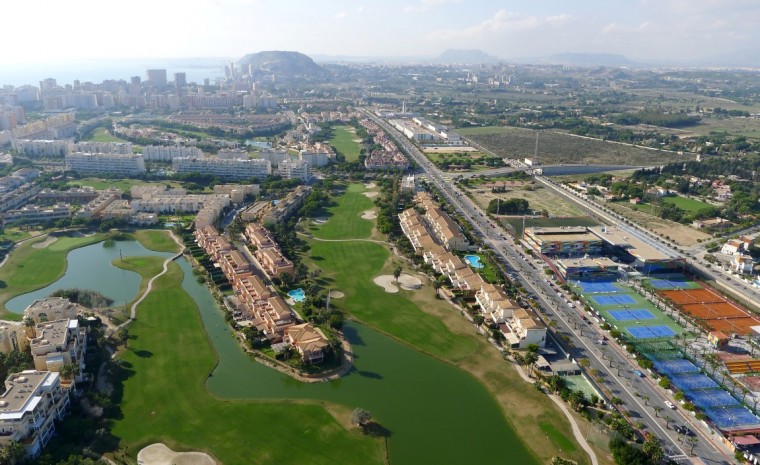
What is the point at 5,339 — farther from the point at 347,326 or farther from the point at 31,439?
the point at 347,326

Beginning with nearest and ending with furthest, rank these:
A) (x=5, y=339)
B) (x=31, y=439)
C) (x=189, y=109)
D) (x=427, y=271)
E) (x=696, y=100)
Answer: (x=31, y=439) < (x=5, y=339) < (x=427, y=271) < (x=189, y=109) < (x=696, y=100)

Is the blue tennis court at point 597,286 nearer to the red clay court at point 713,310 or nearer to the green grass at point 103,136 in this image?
the red clay court at point 713,310

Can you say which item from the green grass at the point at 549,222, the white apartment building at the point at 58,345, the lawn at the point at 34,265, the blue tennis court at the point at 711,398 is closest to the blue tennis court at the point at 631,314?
the blue tennis court at the point at 711,398

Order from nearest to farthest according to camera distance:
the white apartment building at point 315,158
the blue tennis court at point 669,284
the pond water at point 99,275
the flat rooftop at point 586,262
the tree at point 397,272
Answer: the pond water at point 99,275 < the tree at point 397,272 < the blue tennis court at point 669,284 < the flat rooftop at point 586,262 < the white apartment building at point 315,158

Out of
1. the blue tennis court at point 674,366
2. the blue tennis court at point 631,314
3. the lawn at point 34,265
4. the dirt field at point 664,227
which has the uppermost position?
the dirt field at point 664,227

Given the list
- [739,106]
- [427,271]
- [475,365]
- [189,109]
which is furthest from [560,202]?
[739,106]
